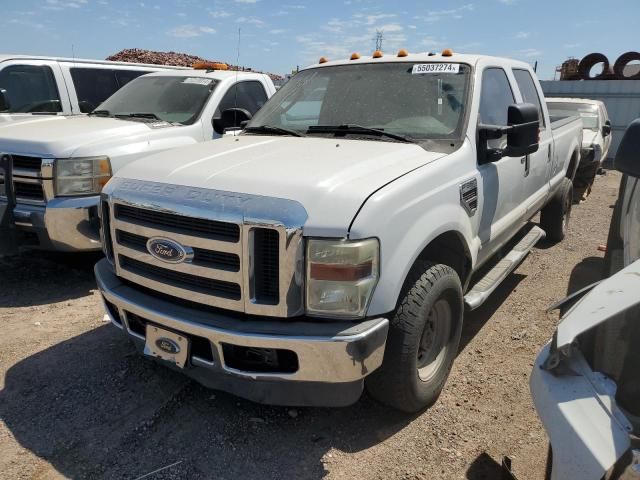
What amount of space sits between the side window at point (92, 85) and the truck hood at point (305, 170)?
14.0 feet

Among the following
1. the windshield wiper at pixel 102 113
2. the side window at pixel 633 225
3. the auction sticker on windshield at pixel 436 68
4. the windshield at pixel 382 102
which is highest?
the auction sticker on windshield at pixel 436 68

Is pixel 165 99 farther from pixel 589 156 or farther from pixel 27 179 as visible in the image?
pixel 589 156

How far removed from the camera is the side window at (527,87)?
4477mm

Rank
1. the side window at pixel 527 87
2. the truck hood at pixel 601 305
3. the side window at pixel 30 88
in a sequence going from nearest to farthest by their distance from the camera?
1. the truck hood at pixel 601 305
2. the side window at pixel 527 87
3. the side window at pixel 30 88

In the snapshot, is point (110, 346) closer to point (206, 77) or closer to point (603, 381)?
point (603, 381)

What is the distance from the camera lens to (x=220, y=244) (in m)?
2.33

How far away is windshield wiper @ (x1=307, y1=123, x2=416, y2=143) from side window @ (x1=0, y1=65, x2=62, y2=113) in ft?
14.9

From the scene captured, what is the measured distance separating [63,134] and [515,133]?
12.4 feet

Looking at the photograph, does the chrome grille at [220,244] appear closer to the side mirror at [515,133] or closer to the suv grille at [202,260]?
the suv grille at [202,260]

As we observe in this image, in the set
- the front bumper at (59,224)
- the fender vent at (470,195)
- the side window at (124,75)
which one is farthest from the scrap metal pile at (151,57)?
the fender vent at (470,195)

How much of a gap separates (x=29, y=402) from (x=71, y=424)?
39 cm

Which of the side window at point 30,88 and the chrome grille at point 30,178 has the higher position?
the side window at point 30,88

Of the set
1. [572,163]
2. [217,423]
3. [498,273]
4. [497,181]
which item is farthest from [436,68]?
[572,163]

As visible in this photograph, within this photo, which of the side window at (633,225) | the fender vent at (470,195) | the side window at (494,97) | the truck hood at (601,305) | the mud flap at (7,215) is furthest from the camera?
the mud flap at (7,215)
